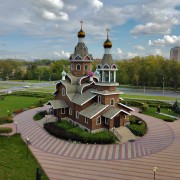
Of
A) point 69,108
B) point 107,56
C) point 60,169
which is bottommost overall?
point 60,169

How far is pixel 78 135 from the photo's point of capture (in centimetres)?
2317

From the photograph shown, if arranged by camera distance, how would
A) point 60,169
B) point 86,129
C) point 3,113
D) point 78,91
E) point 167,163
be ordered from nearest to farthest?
point 60,169 < point 167,163 < point 86,129 < point 78,91 < point 3,113

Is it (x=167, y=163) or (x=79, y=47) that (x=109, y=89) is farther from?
(x=167, y=163)

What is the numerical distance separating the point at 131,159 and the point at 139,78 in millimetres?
50060

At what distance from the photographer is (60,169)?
1692 centimetres

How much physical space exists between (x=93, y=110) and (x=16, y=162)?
10.1 meters

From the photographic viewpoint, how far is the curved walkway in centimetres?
1958

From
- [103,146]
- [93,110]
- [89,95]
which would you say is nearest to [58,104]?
[89,95]

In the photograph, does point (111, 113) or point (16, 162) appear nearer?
point (16, 162)

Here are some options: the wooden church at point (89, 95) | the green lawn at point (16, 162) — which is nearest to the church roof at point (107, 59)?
the wooden church at point (89, 95)

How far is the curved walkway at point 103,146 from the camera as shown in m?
19.6

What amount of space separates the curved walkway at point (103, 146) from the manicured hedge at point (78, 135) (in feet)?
1.90

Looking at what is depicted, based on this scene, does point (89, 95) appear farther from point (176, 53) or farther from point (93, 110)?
point (176, 53)

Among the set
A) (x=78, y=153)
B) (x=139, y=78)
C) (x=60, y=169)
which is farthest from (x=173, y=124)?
(x=139, y=78)
